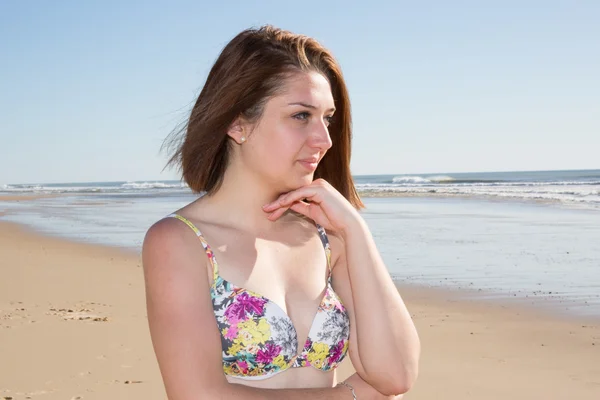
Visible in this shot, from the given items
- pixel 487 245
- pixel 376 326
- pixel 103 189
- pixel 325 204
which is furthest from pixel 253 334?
pixel 103 189

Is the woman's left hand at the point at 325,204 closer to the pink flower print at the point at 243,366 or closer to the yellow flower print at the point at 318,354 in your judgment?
the yellow flower print at the point at 318,354

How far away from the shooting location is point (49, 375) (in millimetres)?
5746

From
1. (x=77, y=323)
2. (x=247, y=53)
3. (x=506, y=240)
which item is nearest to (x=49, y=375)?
(x=77, y=323)

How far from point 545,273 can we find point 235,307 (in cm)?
864

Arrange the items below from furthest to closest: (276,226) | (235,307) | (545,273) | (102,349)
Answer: (545,273)
(102,349)
(276,226)
(235,307)

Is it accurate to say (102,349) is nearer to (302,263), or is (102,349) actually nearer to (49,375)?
(49,375)

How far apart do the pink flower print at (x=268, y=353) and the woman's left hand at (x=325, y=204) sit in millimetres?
560

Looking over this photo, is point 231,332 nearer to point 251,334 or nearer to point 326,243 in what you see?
point 251,334

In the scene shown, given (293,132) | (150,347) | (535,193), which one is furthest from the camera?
(535,193)

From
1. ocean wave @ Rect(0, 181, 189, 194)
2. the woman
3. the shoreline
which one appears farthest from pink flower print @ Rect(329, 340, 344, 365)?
ocean wave @ Rect(0, 181, 189, 194)

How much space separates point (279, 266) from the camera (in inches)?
106

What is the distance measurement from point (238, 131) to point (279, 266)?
0.55 m

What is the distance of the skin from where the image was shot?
7.29ft

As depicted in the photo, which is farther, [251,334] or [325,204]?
[325,204]
